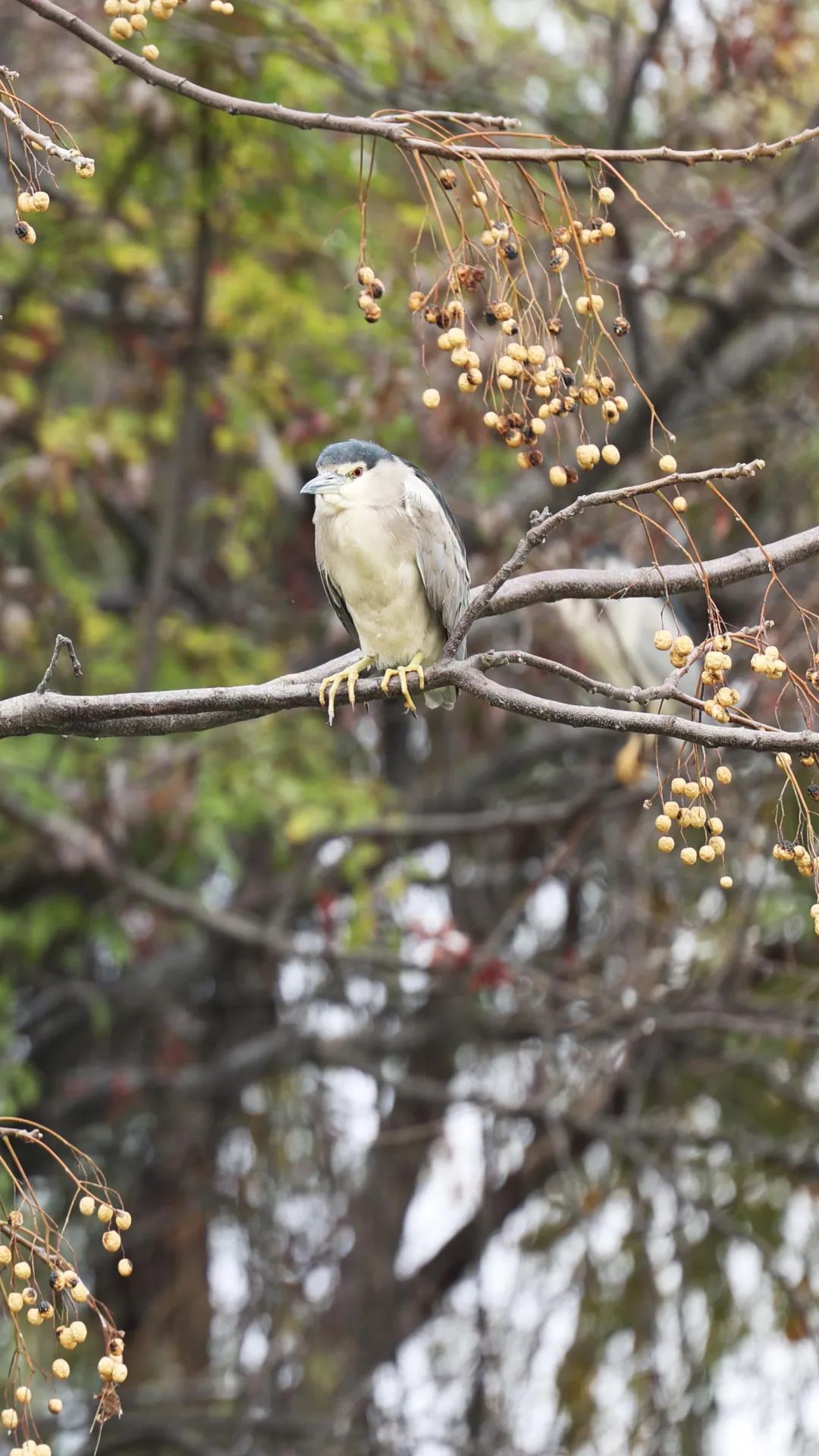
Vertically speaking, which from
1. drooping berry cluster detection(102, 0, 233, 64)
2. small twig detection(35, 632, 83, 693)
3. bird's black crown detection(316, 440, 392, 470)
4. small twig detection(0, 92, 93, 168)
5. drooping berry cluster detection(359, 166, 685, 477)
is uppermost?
drooping berry cluster detection(102, 0, 233, 64)

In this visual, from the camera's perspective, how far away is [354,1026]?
6.82 m

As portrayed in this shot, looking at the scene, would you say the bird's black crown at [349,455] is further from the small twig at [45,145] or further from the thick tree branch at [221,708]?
the small twig at [45,145]

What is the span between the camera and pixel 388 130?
210 cm

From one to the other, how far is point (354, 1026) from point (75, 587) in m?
2.02

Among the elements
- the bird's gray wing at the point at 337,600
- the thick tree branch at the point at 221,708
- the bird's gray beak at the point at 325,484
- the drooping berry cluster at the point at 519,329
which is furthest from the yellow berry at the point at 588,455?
the bird's gray wing at the point at 337,600

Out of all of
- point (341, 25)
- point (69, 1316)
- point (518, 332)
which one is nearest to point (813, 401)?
point (341, 25)

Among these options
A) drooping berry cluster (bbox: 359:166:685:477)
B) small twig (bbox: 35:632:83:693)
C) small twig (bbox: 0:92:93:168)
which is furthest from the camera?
small twig (bbox: 35:632:83:693)

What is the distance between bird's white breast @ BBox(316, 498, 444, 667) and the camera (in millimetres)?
3422

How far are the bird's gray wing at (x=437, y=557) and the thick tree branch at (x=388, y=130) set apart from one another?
1.27 m

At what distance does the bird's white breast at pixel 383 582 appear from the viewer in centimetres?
342

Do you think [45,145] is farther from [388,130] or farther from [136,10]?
[388,130]

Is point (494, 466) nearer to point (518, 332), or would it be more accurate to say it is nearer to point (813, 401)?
point (813, 401)

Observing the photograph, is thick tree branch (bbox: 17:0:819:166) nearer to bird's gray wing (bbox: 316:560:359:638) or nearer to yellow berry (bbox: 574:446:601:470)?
yellow berry (bbox: 574:446:601:470)

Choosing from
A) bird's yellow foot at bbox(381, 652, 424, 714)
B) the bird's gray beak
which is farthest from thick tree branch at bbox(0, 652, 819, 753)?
the bird's gray beak
